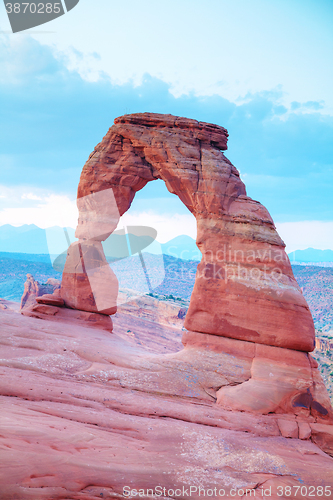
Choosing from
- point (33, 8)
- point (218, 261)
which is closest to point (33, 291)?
point (218, 261)

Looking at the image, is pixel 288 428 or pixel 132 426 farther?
pixel 288 428

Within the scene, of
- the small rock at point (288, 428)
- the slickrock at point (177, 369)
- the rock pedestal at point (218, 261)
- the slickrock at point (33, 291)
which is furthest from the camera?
the slickrock at point (33, 291)

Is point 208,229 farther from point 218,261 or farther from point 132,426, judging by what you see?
point 132,426

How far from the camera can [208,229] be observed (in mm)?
12672

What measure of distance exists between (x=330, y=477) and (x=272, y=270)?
257 inches

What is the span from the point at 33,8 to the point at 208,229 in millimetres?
9219

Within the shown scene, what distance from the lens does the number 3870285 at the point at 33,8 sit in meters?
9.52

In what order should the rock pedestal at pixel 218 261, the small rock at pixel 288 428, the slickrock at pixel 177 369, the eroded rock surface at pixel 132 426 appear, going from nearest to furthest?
the eroded rock surface at pixel 132 426 < the slickrock at pixel 177 369 < the small rock at pixel 288 428 < the rock pedestal at pixel 218 261

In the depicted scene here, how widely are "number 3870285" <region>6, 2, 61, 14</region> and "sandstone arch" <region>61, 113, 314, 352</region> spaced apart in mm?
5373

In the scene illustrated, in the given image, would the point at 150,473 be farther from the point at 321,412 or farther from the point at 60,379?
the point at 321,412

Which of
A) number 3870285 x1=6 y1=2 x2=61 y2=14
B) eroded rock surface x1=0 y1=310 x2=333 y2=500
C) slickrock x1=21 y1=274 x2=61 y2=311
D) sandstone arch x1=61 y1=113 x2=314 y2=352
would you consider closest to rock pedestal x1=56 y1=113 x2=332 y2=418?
sandstone arch x1=61 y1=113 x2=314 y2=352

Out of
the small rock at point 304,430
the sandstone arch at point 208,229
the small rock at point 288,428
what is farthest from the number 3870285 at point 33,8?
the small rock at point 304,430

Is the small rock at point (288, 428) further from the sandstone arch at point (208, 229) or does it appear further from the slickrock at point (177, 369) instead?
the sandstone arch at point (208, 229)

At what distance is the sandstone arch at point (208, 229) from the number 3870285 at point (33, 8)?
17.6 feet
